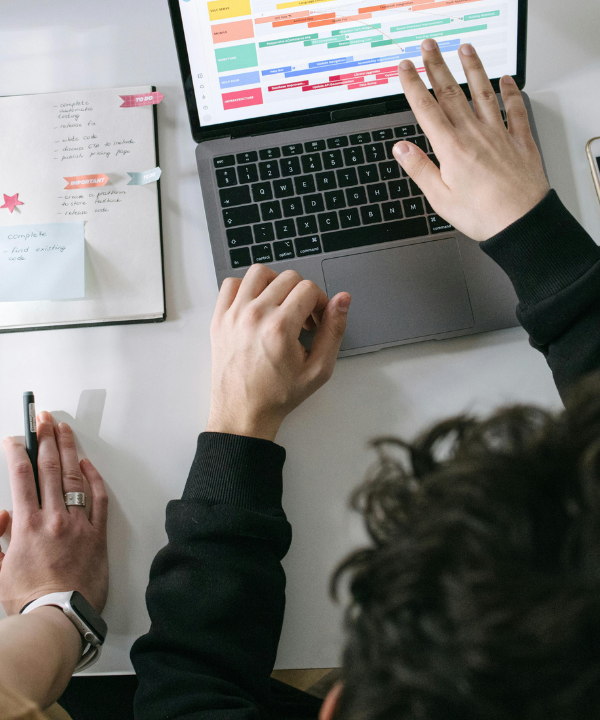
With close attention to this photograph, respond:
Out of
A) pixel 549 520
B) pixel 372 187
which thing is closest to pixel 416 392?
pixel 372 187

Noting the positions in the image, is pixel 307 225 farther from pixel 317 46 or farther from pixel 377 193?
pixel 317 46

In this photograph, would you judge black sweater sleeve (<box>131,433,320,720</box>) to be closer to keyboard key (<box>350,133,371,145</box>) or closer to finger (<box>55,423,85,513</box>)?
finger (<box>55,423,85,513</box>)

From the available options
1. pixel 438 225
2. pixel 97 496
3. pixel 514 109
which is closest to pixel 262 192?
pixel 438 225

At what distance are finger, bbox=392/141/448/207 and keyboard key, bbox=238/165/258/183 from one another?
0.18 metres

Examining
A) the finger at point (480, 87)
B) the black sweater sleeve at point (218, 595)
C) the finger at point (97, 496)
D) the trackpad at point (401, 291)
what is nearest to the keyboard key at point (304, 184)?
the trackpad at point (401, 291)

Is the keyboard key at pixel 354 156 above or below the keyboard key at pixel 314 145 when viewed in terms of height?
below

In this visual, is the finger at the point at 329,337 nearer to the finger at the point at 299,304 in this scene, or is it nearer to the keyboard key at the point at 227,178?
the finger at the point at 299,304

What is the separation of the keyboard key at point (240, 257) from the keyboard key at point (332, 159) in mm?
162

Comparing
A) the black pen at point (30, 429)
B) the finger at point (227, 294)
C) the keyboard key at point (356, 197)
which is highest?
the keyboard key at point (356, 197)

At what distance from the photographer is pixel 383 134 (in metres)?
Answer: 0.71

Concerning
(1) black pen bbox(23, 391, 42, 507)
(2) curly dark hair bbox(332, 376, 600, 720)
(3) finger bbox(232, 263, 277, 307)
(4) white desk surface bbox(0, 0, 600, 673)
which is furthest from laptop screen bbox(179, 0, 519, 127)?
(2) curly dark hair bbox(332, 376, 600, 720)

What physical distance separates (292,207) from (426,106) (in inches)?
8.0

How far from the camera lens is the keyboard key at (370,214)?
689mm

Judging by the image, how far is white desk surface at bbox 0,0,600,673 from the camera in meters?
0.63
